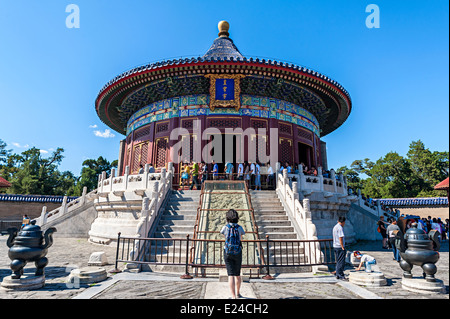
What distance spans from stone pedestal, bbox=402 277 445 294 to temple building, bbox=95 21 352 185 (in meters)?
9.43

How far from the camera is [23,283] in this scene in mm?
4816

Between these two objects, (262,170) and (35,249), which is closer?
(35,249)

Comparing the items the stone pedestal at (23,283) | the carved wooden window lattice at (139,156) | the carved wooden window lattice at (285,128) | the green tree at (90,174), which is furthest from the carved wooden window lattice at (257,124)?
the green tree at (90,174)

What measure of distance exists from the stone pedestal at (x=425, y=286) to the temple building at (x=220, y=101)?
31.0ft

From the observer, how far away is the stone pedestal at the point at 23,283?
15.6 feet

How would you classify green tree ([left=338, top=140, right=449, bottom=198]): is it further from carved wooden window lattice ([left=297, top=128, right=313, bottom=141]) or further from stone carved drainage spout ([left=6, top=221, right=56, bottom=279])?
stone carved drainage spout ([left=6, top=221, right=56, bottom=279])

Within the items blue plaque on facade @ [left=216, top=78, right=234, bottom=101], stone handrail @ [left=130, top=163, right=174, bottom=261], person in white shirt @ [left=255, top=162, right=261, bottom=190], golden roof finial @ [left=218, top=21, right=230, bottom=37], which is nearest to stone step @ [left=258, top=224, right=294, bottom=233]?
stone handrail @ [left=130, top=163, right=174, bottom=261]

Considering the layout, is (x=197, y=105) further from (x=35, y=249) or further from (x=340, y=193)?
(x=35, y=249)

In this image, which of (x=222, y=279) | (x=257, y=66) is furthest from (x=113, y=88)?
(x=222, y=279)

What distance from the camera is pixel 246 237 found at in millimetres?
7566

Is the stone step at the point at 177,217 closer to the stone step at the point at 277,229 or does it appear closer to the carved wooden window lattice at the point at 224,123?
the stone step at the point at 277,229

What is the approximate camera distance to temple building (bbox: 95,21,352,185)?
44.6ft
